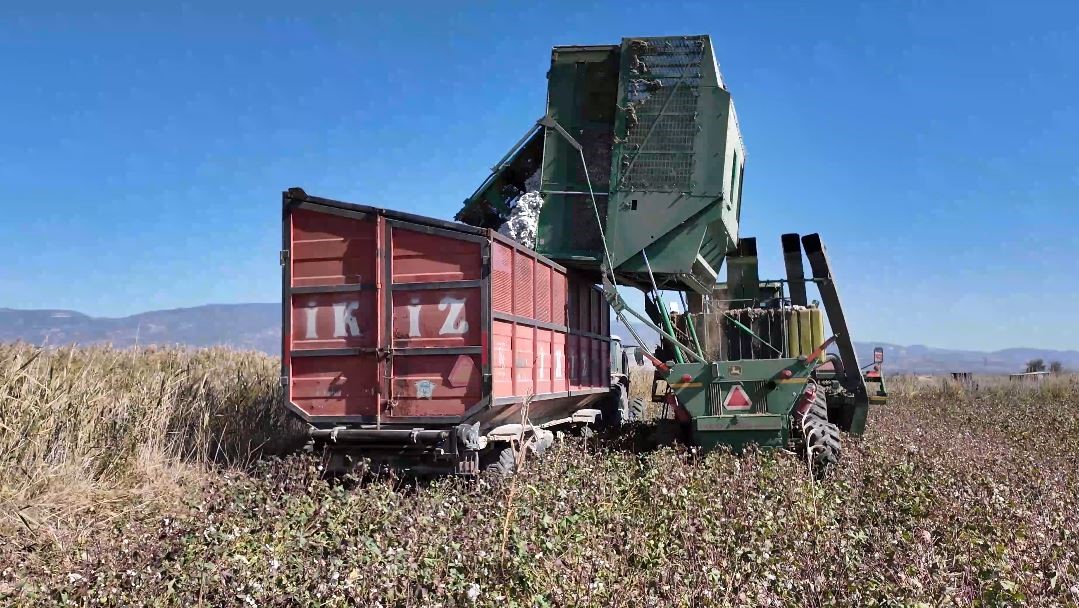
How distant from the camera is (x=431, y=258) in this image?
7863 mm

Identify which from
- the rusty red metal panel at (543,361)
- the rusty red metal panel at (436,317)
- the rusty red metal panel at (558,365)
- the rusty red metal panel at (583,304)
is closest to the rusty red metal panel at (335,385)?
the rusty red metal panel at (436,317)

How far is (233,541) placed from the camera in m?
5.09

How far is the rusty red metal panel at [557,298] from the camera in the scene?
31.9ft

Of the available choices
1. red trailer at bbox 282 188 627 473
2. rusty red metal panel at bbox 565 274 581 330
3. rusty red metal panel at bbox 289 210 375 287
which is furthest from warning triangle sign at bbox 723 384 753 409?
rusty red metal panel at bbox 289 210 375 287

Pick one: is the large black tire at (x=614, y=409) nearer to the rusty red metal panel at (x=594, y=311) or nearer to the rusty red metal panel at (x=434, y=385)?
the rusty red metal panel at (x=594, y=311)

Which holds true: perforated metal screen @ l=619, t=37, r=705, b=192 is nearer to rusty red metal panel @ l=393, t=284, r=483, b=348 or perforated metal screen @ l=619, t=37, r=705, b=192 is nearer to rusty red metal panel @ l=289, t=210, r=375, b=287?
rusty red metal panel @ l=393, t=284, r=483, b=348

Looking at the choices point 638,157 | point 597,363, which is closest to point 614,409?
point 597,363

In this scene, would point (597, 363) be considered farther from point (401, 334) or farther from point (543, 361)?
point (401, 334)

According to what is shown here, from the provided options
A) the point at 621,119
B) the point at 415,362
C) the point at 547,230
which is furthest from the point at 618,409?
the point at 415,362

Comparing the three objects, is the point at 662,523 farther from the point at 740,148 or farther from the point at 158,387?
the point at 740,148

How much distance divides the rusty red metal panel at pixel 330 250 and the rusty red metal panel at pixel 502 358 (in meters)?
1.29

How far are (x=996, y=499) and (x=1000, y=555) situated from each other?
5.28 feet

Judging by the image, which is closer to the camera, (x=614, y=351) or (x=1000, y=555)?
(x=1000, y=555)

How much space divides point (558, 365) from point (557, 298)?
789mm
